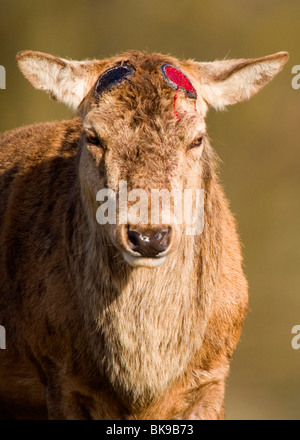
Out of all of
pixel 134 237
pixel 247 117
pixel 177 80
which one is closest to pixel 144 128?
pixel 177 80

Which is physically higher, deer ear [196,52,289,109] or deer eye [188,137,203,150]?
deer ear [196,52,289,109]

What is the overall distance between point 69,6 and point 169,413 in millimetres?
14569

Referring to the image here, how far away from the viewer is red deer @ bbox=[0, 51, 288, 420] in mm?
5469

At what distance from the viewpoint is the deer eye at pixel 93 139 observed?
5527 mm

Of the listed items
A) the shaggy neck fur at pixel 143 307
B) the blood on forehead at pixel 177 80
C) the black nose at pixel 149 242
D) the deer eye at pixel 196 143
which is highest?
the blood on forehead at pixel 177 80

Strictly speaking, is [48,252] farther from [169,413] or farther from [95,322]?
[169,413]

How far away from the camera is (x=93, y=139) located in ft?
18.2

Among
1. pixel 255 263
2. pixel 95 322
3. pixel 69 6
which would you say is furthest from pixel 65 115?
pixel 95 322

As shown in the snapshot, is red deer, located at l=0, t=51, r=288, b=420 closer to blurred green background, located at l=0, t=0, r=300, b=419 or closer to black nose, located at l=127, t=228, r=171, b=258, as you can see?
black nose, located at l=127, t=228, r=171, b=258

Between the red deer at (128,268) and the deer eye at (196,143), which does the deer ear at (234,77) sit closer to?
the red deer at (128,268)

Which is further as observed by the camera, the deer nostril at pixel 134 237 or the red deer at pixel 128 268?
the red deer at pixel 128 268

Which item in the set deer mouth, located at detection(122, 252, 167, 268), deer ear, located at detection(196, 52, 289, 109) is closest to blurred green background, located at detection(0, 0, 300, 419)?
deer ear, located at detection(196, 52, 289, 109)

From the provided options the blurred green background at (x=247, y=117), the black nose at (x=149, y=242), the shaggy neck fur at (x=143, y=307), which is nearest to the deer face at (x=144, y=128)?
the black nose at (x=149, y=242)

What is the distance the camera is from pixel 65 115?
60.0 ft
